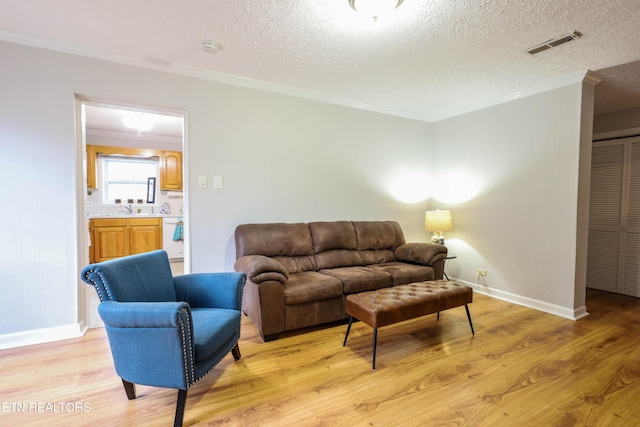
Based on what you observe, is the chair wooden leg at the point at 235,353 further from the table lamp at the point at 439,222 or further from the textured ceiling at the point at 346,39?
the table lamp at the point at 439,222

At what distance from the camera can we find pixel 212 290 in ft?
6.88

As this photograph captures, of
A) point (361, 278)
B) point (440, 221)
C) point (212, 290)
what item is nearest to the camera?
point (212, 290)

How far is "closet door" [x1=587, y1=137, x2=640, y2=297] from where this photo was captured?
12.1 feet

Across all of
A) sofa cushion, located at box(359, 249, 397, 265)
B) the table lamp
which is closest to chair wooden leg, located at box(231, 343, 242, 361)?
sofa cushion, located at box(359, 249, 397, 265)

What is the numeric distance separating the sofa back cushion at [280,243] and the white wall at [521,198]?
2295 millimetres

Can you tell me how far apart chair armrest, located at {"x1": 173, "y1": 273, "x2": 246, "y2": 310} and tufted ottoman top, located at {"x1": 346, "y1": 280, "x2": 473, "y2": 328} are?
35.6 inches

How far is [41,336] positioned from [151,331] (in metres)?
1.81

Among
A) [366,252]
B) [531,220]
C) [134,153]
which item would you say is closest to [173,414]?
[366,252]

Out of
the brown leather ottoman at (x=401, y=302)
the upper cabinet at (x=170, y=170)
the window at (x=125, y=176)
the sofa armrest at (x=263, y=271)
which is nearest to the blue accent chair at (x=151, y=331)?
the sofa armrest at (x=263, y=271)

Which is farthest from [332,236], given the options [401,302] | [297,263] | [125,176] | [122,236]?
[125,176]

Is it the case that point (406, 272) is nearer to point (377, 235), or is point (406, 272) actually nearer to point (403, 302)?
point (377, 235)

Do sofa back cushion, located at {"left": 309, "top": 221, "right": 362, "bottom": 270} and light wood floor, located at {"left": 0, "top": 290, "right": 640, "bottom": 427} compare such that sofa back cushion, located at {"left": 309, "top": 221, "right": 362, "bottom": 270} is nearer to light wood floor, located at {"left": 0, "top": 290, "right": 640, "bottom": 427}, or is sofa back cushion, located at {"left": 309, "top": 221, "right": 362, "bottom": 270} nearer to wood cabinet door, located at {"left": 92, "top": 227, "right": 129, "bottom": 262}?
light wood floor, located at {"left": 0, "top": 290, "right": 640, "bottom": 427}

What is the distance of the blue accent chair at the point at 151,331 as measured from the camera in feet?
4.81

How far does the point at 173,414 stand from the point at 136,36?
268 cm
